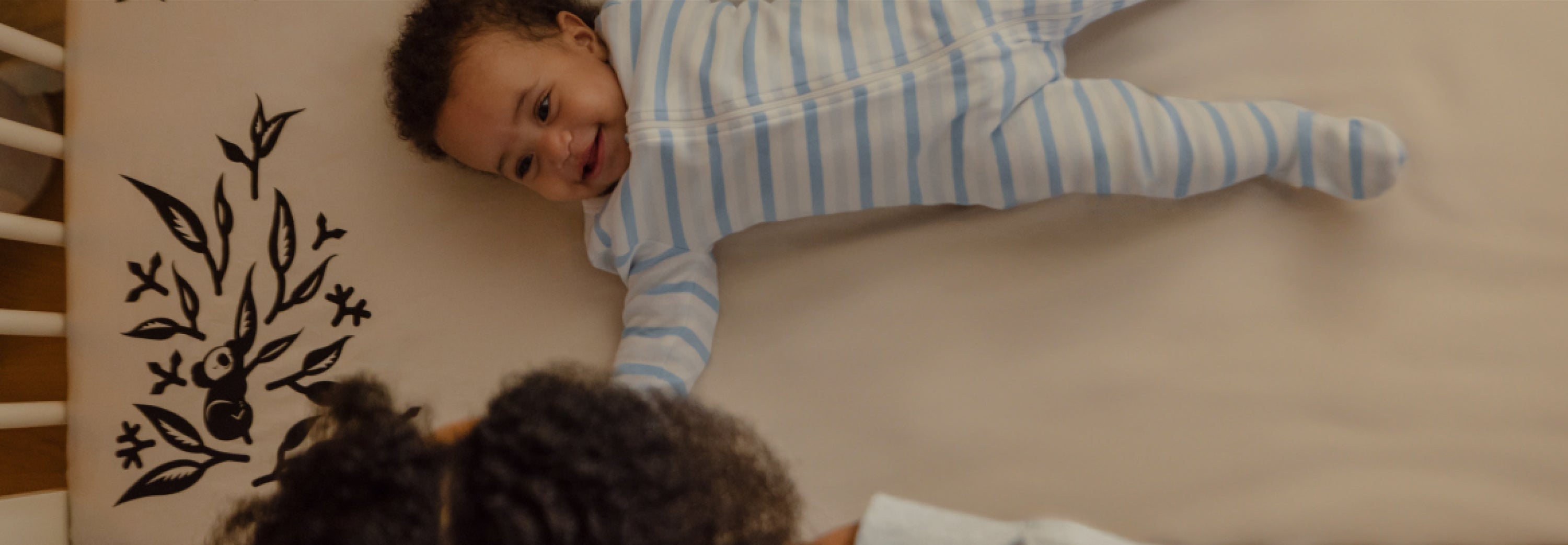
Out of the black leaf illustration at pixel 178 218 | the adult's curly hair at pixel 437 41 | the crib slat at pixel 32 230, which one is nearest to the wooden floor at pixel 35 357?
the crib slat at pixel 32 230

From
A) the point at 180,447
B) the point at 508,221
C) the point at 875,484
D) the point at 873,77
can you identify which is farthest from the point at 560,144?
the point at 180,447

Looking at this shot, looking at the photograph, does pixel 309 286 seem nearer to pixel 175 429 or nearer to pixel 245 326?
pixel 245 326

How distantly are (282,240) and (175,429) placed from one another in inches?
9.8

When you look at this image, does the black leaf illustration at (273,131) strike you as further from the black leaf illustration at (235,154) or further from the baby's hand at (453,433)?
the baby's hand at (453,433)

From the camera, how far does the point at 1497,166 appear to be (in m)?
0.81

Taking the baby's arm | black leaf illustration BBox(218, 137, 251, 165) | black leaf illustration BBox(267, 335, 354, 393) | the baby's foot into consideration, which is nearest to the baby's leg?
the baby's foot

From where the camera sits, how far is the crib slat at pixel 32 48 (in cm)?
92

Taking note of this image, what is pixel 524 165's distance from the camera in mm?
883

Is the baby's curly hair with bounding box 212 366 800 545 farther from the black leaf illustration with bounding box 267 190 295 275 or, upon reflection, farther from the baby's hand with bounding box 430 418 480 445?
the black leaf illustration with bounding box 267 190 295 275

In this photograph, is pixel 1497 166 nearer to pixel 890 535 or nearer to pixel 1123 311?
pixel 1123 311

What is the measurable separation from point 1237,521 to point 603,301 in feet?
2.30

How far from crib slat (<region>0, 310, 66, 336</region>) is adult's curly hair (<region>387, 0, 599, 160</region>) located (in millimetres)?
464

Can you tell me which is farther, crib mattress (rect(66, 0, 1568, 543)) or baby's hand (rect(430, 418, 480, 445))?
crib mattress (rect(66, 0, 1568, 543))

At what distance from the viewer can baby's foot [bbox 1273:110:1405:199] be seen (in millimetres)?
794
